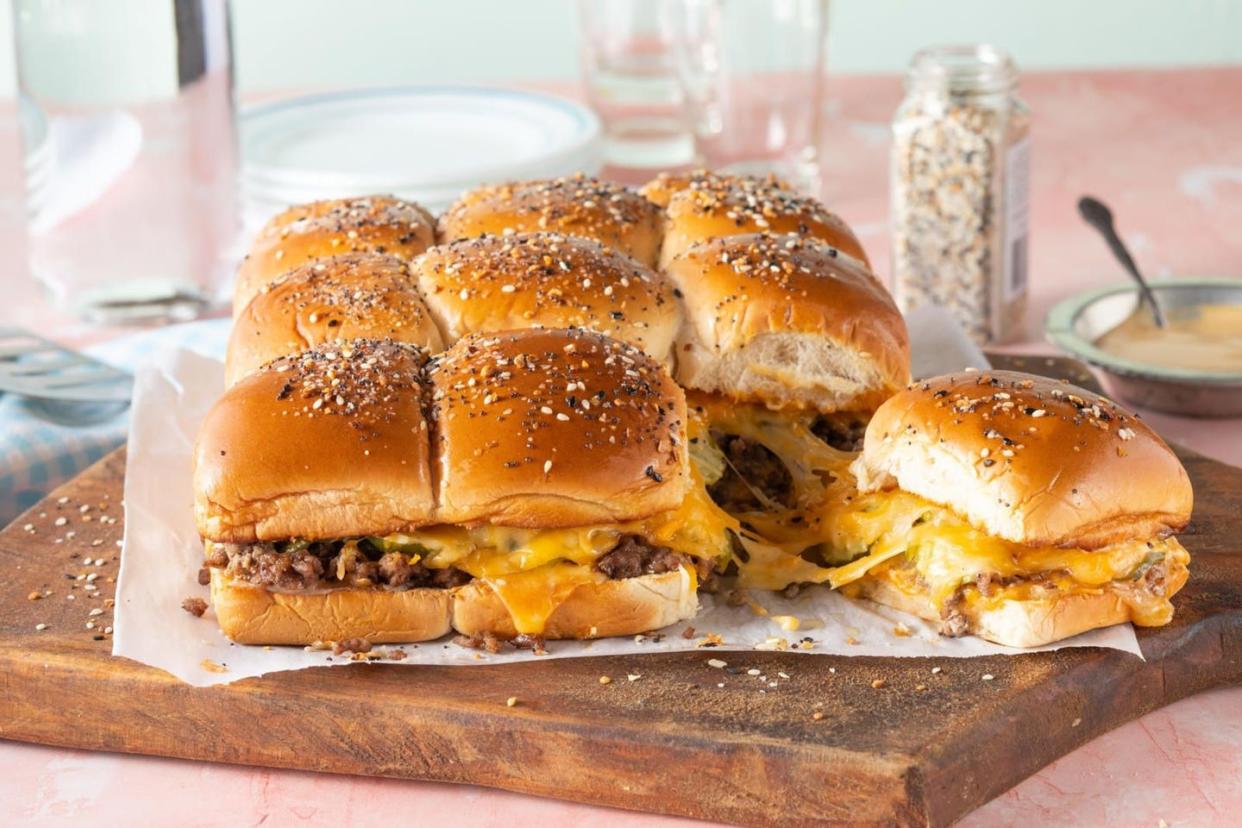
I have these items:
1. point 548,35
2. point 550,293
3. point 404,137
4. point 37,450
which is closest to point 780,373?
point 550,293

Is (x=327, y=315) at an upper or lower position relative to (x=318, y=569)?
upper

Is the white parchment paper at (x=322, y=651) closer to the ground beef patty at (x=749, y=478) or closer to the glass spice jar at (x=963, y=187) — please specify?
the ground beef patty at (x=749, y=478)

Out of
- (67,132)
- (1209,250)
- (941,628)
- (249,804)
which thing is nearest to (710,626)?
(941,628)

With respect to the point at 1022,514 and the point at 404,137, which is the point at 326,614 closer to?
the point at 1022,514

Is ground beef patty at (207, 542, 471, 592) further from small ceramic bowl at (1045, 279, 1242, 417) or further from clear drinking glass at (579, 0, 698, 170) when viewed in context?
clear drinking glass at (579, 0, 698, 170)

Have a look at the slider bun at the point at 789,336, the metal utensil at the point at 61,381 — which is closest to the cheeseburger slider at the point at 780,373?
the slider bun at the point at 789,336
